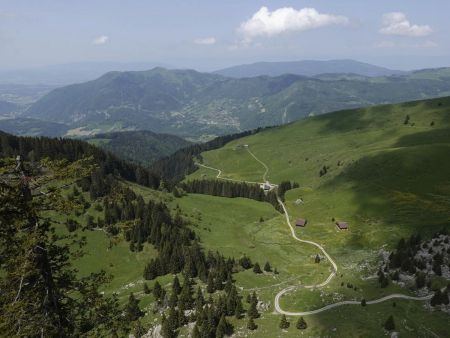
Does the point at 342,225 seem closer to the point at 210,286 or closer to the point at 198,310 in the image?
the point at 210,286

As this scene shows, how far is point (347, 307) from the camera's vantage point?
278 feet

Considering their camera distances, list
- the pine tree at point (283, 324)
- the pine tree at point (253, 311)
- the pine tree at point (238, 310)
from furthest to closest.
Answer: the pine tree at point (238, 310) < the pine tree at point (253, 311) < the pine tree at point (283, 324)

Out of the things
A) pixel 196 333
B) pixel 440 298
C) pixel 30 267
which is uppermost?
pixel 30 267

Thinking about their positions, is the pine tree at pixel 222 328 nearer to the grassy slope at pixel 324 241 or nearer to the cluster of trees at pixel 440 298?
the grassy slope at pixel 324 241

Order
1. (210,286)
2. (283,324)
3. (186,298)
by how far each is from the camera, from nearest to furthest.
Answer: (283,324)
(186,298)
(210,286)

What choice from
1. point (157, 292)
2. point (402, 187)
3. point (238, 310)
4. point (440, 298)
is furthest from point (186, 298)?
point (402, 187)

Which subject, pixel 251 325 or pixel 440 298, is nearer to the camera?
pixel 251 325

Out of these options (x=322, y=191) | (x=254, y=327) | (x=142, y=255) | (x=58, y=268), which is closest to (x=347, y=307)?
(x=254, y=327)

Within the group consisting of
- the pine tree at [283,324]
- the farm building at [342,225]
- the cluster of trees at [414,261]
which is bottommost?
the farm building at [342,225]

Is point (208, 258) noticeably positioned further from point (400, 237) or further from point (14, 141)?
point (14, 141)

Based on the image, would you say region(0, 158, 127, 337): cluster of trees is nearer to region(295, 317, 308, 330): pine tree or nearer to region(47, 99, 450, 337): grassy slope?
region(47, 99, 450, 337): grassy slope

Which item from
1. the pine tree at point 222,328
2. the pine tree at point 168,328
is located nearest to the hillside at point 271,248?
the pine tree at point 168,328

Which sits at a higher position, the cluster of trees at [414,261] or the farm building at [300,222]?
the cluster of trees at [414,261]

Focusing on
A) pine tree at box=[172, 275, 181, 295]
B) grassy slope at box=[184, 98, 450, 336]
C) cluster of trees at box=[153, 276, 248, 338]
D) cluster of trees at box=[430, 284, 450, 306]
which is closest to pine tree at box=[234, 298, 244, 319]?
cluster of trees at box=[153, 276, 248, 338]
